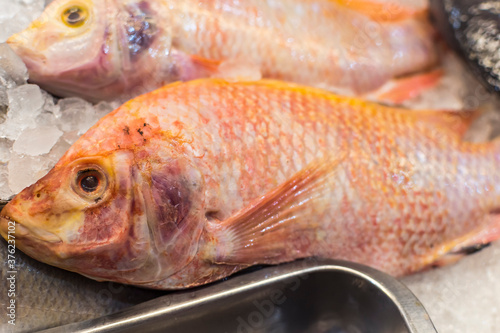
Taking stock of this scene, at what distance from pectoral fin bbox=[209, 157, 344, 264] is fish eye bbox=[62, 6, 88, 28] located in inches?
30.1

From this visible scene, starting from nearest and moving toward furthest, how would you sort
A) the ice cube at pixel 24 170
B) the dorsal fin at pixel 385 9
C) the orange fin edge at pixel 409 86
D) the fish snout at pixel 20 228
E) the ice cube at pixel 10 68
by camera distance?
the fish snout at pixel 20 228
the ice cube at pixel 24 170
the ice cube at pixel 10 68
the orange fin edge at pixel 409 86
the dorsal fin at pixel 385 9

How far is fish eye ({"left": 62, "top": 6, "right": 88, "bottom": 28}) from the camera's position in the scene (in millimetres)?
1255

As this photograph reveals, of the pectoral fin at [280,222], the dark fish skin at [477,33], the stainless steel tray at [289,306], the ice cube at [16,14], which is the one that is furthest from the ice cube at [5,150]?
the dark fish skin at [477,33]

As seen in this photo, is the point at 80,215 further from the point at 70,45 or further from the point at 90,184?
the point at 70,45

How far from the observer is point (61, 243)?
3.11 ft

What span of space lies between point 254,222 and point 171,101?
1.31 ft

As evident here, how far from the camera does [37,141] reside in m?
1.12

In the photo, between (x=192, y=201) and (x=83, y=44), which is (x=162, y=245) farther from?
(x=83, y=44)

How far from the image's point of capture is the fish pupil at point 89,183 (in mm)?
963

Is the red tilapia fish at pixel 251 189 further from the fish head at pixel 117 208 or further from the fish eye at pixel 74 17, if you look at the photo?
the fish eye at pixel 74 17

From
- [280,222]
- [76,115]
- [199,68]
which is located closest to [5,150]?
[76,115]

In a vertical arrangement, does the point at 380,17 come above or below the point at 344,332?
above

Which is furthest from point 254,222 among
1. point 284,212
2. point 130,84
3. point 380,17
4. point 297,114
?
point 380,17

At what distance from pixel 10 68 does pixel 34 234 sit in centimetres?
57
